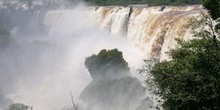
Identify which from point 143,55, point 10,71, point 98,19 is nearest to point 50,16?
point 98,19

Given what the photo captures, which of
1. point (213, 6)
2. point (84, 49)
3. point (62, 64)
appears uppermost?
point (84, 49)

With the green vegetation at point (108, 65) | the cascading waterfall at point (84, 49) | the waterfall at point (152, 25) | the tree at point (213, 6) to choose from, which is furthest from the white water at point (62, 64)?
the tree at point (213, 6)

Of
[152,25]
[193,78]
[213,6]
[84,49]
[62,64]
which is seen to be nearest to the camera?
[213,6]

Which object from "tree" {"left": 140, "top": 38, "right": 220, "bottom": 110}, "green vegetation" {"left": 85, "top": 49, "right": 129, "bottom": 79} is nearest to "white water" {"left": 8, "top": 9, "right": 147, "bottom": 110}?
"green vegetation" {"left": 85, "top": 49, "right": 129, "bottom": 79}

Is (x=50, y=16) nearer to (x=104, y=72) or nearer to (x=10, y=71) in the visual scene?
(x=10, y=71)

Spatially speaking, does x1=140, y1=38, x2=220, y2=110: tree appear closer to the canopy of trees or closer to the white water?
the canopy of trees

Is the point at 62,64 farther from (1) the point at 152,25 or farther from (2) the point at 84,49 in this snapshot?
(1) the point at 152,25

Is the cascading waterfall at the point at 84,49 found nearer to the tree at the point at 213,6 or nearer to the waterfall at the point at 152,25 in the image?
the waterfall at the point at 152,25

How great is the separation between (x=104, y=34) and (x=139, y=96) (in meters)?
35.7

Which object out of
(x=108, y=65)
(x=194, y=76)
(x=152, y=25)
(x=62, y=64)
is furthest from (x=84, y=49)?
(x=194, y=76)

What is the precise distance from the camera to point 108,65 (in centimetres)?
4472

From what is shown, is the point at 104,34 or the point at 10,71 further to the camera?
the point at 104,34

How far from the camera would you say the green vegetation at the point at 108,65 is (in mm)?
44000

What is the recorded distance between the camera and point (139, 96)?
3578cm
